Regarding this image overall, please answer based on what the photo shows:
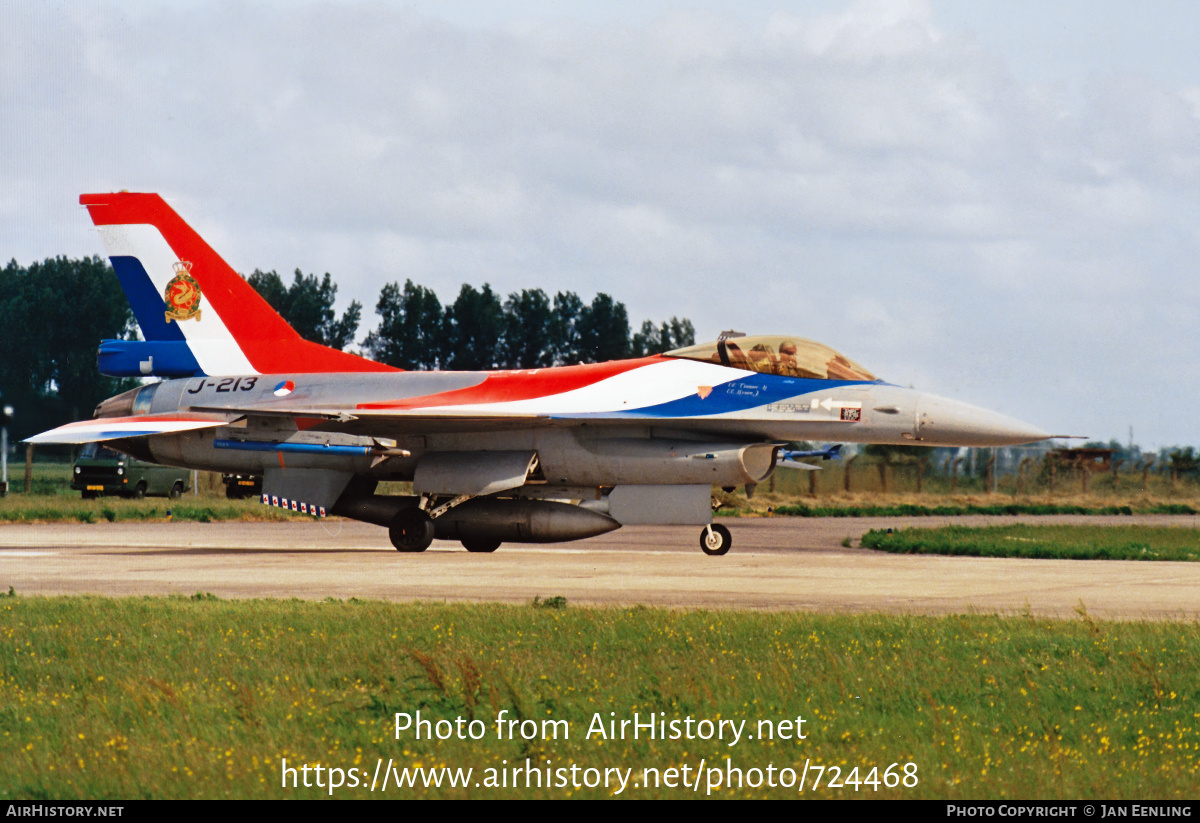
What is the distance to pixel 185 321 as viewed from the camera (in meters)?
20.6

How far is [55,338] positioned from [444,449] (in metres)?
44.1

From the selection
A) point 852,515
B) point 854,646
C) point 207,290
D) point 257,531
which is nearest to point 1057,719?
point 854,646

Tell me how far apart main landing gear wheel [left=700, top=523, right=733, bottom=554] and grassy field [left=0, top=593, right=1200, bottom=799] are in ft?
24.4

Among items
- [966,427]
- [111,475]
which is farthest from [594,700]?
[111,475]

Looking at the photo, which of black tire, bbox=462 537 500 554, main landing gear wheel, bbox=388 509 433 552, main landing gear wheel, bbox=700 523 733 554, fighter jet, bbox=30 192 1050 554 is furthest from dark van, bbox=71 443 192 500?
main landing gear wheel, bbox=700 523 733 554

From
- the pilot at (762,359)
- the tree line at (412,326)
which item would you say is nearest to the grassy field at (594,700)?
the pilot at (762,359)

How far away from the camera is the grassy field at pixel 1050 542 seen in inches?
699

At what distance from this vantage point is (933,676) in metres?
7.36

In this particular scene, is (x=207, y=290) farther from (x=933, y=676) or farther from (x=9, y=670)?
(x=933, y=676)

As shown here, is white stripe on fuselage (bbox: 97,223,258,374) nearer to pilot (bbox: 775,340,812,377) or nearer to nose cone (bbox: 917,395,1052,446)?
pilot (bbox: 775,340,812,377)

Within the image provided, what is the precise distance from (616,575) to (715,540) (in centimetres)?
348

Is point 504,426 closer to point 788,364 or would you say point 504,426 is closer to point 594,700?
point 788,364

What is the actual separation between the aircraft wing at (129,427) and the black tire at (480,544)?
12.6 feet

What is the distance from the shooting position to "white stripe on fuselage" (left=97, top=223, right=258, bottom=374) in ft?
67.1
